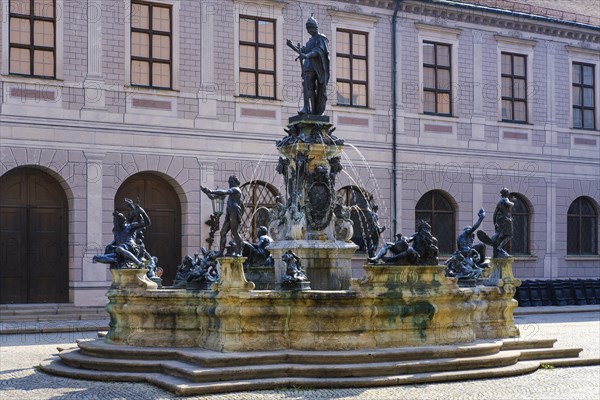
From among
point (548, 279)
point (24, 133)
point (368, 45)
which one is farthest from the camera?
point (548, 279)

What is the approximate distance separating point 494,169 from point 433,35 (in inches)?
191

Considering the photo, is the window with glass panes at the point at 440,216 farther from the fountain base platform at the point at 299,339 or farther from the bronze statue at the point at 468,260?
the fountain base platform at the point at 299,339

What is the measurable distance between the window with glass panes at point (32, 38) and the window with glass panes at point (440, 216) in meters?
12.4

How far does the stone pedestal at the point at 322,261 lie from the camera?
16484 mm

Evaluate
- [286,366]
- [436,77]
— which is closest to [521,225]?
[436,77]

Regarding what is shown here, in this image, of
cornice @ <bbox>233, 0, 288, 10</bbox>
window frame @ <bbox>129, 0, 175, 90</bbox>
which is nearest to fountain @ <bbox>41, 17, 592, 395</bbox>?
window frame @ <bbox>129, 0, 175, 90</bbox>

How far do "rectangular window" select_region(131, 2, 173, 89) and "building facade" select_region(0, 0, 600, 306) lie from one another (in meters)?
0.04

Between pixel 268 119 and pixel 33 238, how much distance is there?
746 centimetres

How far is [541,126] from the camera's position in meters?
35.1

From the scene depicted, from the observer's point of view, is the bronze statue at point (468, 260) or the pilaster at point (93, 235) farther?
the pilaster at point (93, 235)

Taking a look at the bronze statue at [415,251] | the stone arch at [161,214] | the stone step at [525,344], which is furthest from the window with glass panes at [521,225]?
the bronze statue at [415,251]

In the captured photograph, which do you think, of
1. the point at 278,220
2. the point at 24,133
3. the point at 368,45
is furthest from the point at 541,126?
the point at 278,220

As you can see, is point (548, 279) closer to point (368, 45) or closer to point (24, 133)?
point (368, 45)

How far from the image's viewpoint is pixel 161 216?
2839 cm
